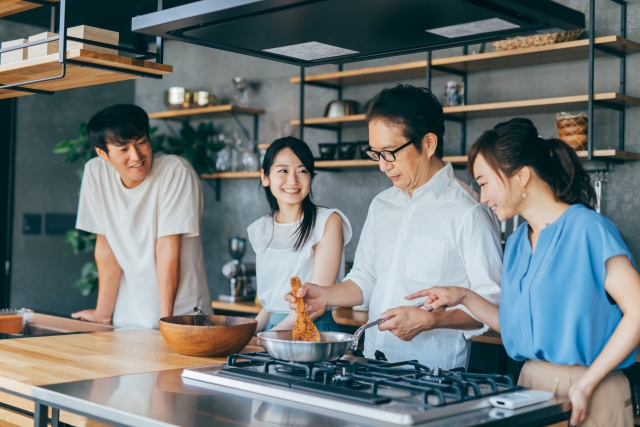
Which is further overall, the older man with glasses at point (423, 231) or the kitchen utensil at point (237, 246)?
the kitchen utensil at point (237, 246)

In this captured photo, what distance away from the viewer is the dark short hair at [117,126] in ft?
9.00

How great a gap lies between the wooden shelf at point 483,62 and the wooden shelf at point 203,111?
2.11 feet

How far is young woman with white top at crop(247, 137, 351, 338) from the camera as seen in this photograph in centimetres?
254

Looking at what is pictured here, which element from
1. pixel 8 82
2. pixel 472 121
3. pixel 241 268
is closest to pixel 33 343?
pixel 8 82

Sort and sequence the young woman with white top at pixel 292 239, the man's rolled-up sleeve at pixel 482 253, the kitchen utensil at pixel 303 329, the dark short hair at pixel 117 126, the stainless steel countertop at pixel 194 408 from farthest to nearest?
the dark short hair at pixel 117 126 < the young woman with white top at pixel 292 239 < the man's rolled-up sleeve at pixel 482 253 < the kitchen utensil at pixel 303 329 < the stainless steel countertop at pixel 194 408

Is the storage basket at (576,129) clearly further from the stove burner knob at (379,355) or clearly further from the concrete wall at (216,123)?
the stove burner knob at (379,355)

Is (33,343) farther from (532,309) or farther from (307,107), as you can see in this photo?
(307,107)

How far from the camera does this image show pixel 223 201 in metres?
5.66

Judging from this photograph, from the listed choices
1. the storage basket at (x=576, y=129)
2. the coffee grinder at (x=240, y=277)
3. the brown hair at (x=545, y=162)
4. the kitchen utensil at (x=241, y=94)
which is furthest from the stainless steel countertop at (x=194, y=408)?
the kitchen utensil at (x=241, y=94)

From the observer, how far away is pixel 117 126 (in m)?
2.74

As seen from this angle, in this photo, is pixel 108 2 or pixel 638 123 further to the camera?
pixel 108 2

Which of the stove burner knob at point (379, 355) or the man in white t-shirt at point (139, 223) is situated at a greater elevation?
the man in white t-shirt at point (139, 223)

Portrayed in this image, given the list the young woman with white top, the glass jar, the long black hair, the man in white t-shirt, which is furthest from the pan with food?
the glass jar

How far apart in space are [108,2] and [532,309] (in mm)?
3461
